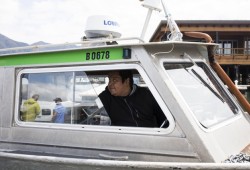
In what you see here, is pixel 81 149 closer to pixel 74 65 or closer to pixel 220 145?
pixel 74 65

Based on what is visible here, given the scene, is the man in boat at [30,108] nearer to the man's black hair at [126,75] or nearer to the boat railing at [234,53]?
the man's black hair at [126,75]

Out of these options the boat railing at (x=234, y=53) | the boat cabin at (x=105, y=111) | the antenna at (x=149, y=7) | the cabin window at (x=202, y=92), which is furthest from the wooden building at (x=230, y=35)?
the boat cabin at (x=105, y=111)

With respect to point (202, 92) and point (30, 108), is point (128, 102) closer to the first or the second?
point (202, 92)

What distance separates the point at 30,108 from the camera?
4.02m

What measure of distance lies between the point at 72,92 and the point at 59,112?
0.24m

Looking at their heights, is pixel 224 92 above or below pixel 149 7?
below

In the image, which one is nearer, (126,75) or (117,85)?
(126,75)

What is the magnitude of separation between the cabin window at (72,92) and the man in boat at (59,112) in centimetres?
3

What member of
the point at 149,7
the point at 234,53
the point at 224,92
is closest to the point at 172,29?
the point at 149,7

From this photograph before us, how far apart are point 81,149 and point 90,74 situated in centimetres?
72

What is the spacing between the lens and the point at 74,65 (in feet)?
12.1

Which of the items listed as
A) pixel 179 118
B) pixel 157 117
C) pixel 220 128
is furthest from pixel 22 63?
pixel 220 128

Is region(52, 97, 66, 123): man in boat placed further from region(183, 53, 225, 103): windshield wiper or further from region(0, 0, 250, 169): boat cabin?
region(183, 53, 225, 103): windshield wiper

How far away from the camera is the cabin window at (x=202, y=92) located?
3523mm
